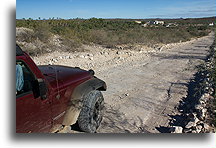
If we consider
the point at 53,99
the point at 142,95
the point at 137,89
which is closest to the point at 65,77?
the point at 53,99

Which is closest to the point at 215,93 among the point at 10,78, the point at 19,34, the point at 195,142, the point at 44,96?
the point at 195,142

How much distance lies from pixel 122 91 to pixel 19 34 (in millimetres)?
8665

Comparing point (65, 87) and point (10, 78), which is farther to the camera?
point (65, 87)

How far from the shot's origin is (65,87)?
3.16m

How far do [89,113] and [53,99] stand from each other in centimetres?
86

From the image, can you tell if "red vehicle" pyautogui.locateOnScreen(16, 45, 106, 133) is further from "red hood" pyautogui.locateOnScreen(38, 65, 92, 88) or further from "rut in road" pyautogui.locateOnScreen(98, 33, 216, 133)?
"rut in road" pyautogui.locateOnScreen(98, 33, 216, 133)

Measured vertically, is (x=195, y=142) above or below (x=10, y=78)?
below

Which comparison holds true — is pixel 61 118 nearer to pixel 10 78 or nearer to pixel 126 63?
pixel 10 78

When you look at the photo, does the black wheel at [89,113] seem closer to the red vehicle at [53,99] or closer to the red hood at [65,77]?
the red vehicle at [53,99]

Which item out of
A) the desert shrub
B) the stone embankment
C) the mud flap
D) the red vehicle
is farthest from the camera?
the desert shrub

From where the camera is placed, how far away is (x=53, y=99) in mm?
2869

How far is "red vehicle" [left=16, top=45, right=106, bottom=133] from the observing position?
97.8 inches

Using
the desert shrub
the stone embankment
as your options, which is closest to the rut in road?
Answer: the stone embankment
